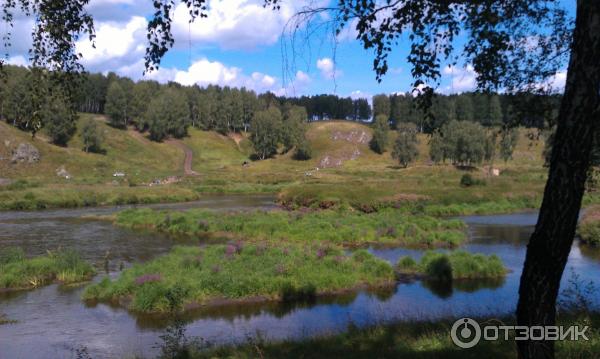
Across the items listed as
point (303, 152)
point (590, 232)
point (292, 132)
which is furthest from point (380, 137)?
point (590, 232)

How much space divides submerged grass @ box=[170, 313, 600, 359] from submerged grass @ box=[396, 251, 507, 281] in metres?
13.9

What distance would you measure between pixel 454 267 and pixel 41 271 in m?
24.0

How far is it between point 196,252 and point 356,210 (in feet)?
102

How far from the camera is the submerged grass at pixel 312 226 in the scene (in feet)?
135

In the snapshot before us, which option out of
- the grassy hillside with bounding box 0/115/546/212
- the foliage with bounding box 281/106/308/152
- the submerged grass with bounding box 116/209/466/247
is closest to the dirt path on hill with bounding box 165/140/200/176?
the grassy hillside with bounding box 0/115/546/212

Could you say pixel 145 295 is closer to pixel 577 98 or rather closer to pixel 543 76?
pixel 543 76

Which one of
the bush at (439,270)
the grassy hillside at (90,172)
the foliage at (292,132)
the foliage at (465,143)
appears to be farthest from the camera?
the foliage at (292,132)

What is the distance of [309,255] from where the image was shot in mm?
31016

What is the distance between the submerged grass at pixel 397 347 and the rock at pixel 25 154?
114506mm

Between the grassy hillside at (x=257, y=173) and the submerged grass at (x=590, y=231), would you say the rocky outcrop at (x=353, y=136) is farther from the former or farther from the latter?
the submerged grass at (x=590, y=231)

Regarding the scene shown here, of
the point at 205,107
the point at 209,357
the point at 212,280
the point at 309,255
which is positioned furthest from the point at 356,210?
the point at 205,107

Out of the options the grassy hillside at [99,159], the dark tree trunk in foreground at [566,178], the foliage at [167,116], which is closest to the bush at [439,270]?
the dark tree trunk in foreground at [566,178]

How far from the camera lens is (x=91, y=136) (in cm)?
13400

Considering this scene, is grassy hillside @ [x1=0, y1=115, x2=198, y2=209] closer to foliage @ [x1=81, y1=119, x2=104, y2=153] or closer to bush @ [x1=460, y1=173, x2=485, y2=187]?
foliage @ [x1=81, y1=119, x2=104, y2=153]
